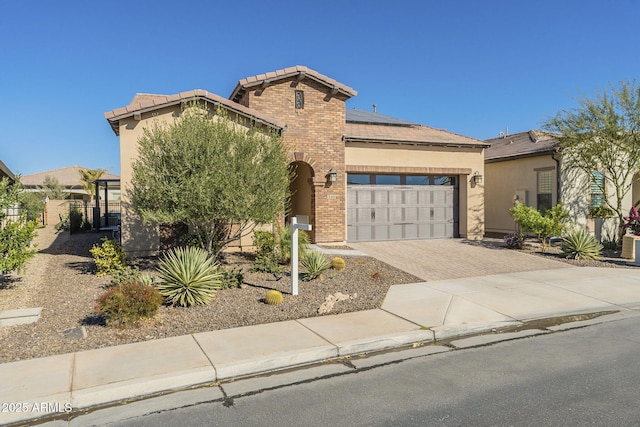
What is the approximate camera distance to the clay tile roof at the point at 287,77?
1413 cm

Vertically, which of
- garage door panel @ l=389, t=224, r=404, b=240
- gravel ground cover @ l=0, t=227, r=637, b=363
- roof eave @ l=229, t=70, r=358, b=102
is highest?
roof eave @ l=229, t=70, r=358, b=102

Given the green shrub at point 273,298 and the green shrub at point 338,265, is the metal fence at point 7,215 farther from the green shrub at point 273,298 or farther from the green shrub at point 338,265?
the green shrub at point 338,265

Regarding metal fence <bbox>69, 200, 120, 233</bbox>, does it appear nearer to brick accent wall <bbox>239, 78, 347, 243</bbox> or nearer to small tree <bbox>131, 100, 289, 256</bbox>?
brick accent wall <bbox>239, 78, 347, 243</bbox>

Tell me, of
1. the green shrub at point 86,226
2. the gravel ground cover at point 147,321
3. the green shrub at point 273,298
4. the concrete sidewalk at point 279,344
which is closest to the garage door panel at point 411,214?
the gravel ground cover at point 147,321

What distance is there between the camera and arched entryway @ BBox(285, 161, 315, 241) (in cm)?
1560

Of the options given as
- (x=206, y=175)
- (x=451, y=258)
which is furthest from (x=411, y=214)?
(x=206, y=175)

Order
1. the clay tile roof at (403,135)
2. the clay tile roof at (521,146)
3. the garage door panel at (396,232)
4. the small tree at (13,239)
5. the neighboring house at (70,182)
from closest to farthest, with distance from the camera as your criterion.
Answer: the small tree at (13,239), the clay tile roof at (403,135), the garage door panel at (396,232), the clay tile roof at (521,146), the neighboring house at (70,182)

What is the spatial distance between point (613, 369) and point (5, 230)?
392 inches

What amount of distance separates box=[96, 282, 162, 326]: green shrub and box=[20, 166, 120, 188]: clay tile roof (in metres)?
33.1

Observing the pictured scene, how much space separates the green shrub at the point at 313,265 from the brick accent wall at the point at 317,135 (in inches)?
204

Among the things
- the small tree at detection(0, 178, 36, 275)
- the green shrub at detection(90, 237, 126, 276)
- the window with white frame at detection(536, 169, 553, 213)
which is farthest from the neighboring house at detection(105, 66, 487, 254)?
the small tree at detection(0, 178, 36, 275)

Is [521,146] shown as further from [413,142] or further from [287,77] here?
[287,77]

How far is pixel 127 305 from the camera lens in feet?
21.0

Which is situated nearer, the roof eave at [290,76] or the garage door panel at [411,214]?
the roof eave at [290,76]
